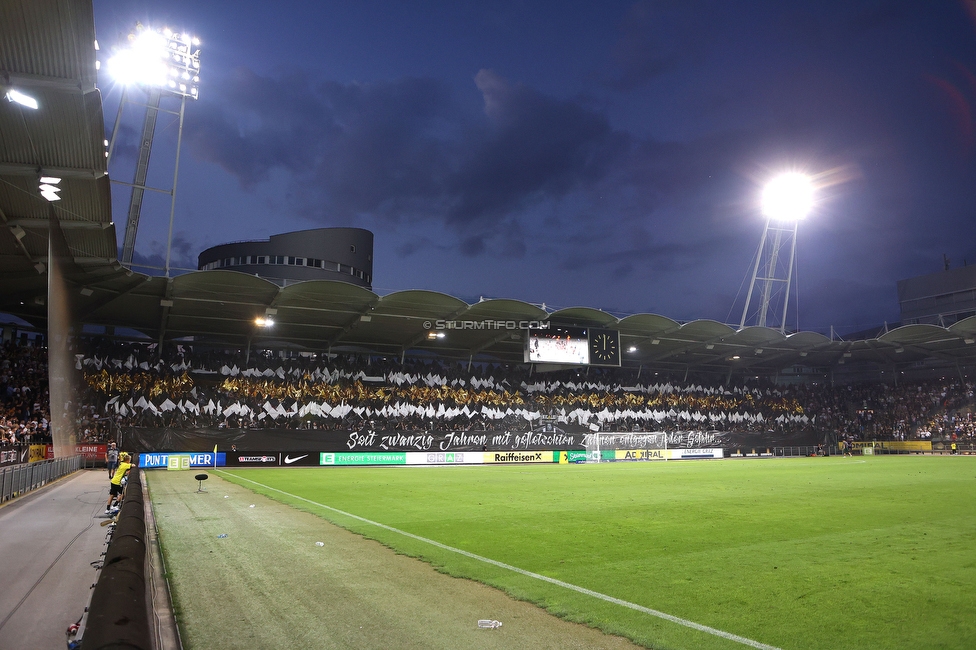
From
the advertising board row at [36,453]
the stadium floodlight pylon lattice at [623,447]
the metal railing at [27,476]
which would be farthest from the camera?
the stadium floodlight pylon lattice at [623,447]

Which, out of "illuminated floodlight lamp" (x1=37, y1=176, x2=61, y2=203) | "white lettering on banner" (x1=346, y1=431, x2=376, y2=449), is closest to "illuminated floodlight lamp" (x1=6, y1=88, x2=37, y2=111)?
"illuminated floodlight lamp" (x1=37, y1=176, x2=61, y2=203)

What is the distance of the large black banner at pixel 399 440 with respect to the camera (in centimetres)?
3078

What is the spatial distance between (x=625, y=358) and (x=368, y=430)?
91.0 feet

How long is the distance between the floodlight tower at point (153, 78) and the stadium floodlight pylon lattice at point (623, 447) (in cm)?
2966

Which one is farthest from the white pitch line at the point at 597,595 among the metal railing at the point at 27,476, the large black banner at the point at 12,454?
the large black banner at the point at 12,454

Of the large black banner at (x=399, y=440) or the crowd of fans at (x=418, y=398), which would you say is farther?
the crowd of fans at (x=418, y=398)

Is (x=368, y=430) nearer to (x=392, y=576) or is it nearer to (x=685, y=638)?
(x=392, y=576)

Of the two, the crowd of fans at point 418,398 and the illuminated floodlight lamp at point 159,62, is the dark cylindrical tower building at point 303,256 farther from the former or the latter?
the illuminated floodlight lamp at point 159,62

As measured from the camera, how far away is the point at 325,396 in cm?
4112

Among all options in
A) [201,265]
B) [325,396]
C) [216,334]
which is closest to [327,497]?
[325,396]

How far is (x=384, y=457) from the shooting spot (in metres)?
36.9
